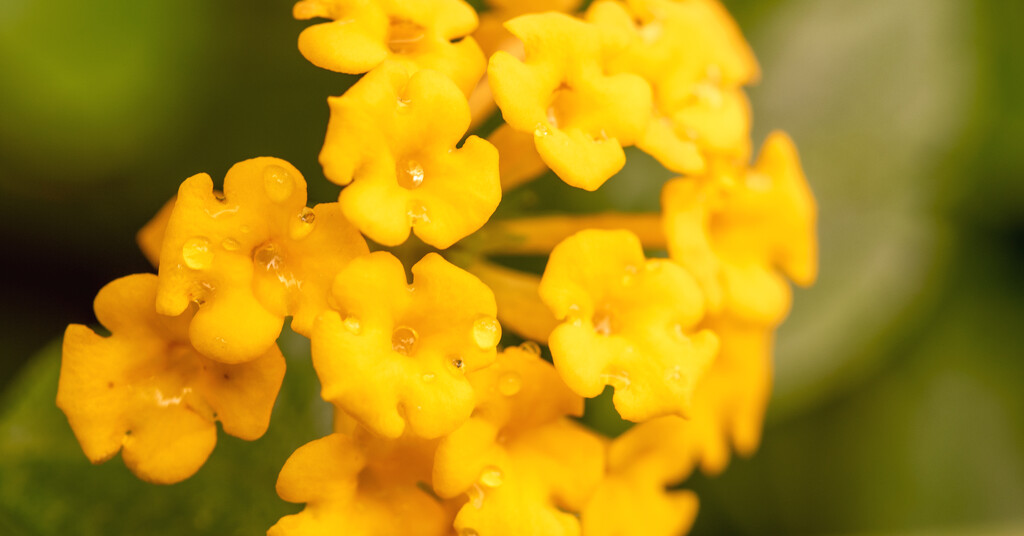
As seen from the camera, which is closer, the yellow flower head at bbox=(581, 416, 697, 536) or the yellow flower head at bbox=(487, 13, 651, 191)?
the yellow flower head at bbox=(487, 13, 651, 191)

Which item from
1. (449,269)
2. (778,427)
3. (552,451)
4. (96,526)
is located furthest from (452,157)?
(778,427)

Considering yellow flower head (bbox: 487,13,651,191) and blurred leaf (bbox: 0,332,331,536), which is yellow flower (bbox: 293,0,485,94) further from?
blurred leaf (bbox: 0,332,331,536)

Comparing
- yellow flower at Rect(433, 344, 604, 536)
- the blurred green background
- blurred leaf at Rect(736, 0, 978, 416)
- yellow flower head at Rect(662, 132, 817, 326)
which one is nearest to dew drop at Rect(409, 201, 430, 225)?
yellow flower at Rect(433, 344, 604, 536)

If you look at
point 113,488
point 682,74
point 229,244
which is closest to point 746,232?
point 682,74

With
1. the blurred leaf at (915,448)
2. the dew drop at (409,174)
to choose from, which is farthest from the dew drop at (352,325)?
the blurred leaf at (915,448)

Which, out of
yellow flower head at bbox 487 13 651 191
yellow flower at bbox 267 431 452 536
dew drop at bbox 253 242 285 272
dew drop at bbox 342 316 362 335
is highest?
yellow flower head at bbox 487 13 651 191
